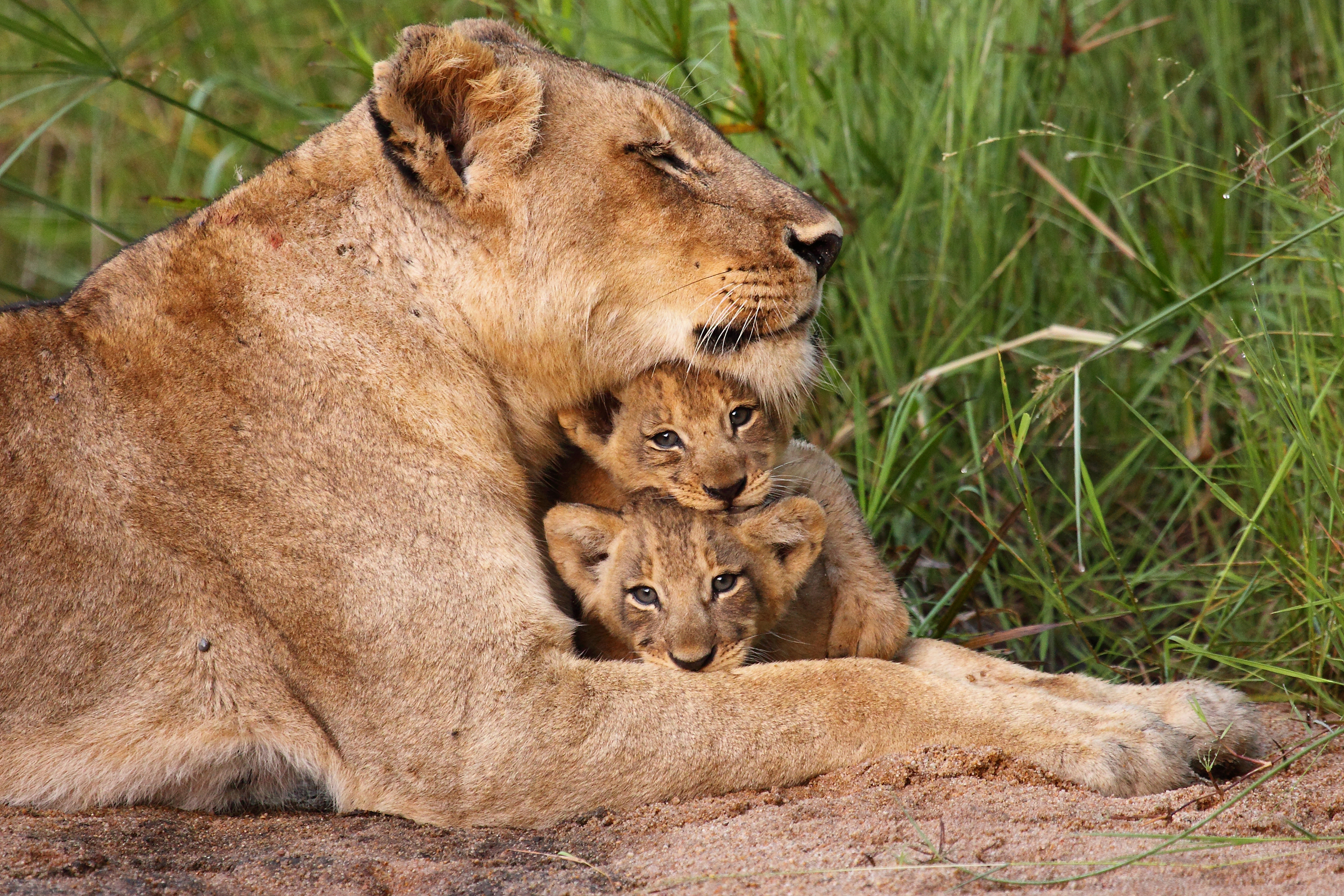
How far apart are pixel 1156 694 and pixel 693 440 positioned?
1591 mm

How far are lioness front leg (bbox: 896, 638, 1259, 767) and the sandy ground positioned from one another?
0.25 meters

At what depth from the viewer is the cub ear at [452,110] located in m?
3.54

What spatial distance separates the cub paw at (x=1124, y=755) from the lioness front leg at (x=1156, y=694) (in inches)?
5.5

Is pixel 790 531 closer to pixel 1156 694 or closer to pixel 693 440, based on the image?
pixel 693 440

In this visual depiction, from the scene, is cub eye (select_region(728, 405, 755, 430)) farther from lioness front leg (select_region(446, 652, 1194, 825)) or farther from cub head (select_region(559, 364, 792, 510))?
lioness front leg (select_region(446, 652, 1194, 825))

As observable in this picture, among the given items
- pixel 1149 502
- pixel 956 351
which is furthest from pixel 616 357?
pixel 1149 502

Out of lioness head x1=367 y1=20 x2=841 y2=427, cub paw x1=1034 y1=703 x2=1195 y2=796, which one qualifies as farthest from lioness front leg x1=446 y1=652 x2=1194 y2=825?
lioness head x1=367 y1=20 x2=841 y2=427

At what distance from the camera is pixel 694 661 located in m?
3.51

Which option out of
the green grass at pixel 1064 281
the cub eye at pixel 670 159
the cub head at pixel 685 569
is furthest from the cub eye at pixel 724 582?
the cub eye at pixel 670 159

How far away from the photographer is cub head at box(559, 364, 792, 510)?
12.1 feet

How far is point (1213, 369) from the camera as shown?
17.0ft

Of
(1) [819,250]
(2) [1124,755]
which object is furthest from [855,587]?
(1) [819,250]

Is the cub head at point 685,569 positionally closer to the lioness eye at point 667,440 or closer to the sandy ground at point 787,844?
the lioness eye at point 667,440

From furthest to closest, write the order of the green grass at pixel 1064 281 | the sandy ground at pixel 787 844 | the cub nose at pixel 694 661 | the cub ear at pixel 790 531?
the green grass at pixel 1064 281 → the cub ear at pixel 790 531 → the cub nose at pixel 694 661 → the sandy ground at pixel 787 844
